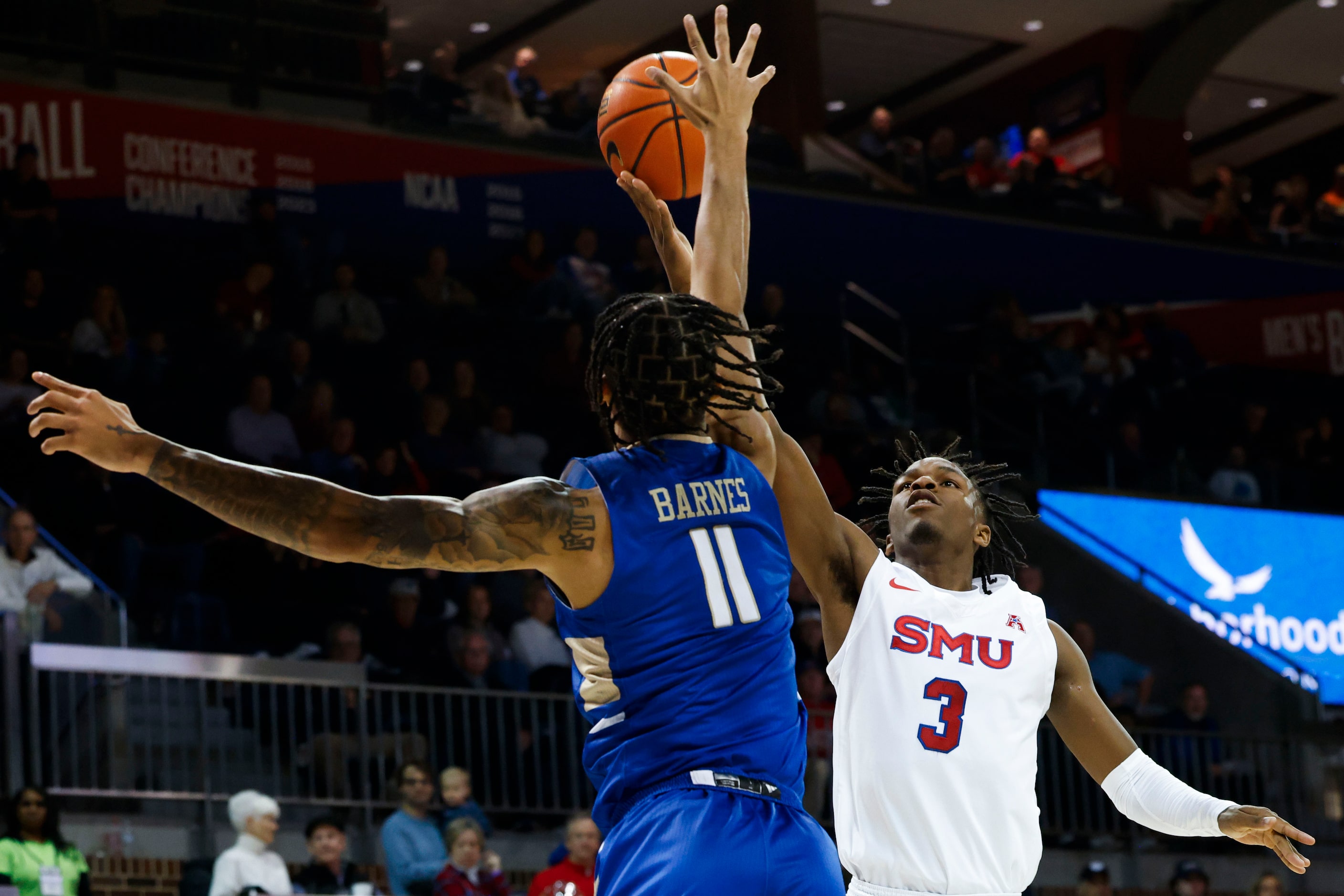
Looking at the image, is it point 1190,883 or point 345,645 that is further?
point 1190,883

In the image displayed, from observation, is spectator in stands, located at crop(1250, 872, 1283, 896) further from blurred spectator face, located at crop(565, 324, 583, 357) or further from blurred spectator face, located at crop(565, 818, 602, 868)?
blurred spectator face, located at crop(565, 324, 583, 357)

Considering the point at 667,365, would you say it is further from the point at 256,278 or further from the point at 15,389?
the point at 256,278

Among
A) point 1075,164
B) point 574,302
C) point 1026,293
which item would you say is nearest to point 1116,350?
point 1026,293

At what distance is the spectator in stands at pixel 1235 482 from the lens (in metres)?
18.0

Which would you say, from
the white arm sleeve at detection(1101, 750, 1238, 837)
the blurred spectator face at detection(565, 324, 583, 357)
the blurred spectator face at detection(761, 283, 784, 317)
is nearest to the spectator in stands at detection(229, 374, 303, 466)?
the blurred spectator face at detection(565, 324, 583, 357)

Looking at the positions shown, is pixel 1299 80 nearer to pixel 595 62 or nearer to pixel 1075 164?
pixel 1075 164

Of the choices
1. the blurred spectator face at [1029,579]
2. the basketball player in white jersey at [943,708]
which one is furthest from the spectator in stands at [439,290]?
the basketball player in white jersey at [943,708]

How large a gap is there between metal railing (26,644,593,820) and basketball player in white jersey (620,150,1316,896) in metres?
5.74

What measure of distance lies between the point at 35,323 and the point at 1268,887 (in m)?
9.15

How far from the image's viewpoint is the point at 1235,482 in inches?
711

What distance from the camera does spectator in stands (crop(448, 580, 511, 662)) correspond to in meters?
11.8

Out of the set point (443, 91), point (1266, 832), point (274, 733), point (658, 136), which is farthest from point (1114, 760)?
point (443, 91)

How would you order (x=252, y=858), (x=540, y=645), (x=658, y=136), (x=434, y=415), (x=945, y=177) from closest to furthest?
(x=658, y=136) < (x=252, y=858) < (x=540, y=645) < (x=434, y=415) < (x=945, y=177)

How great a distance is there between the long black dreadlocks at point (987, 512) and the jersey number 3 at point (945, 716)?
0.46 m
